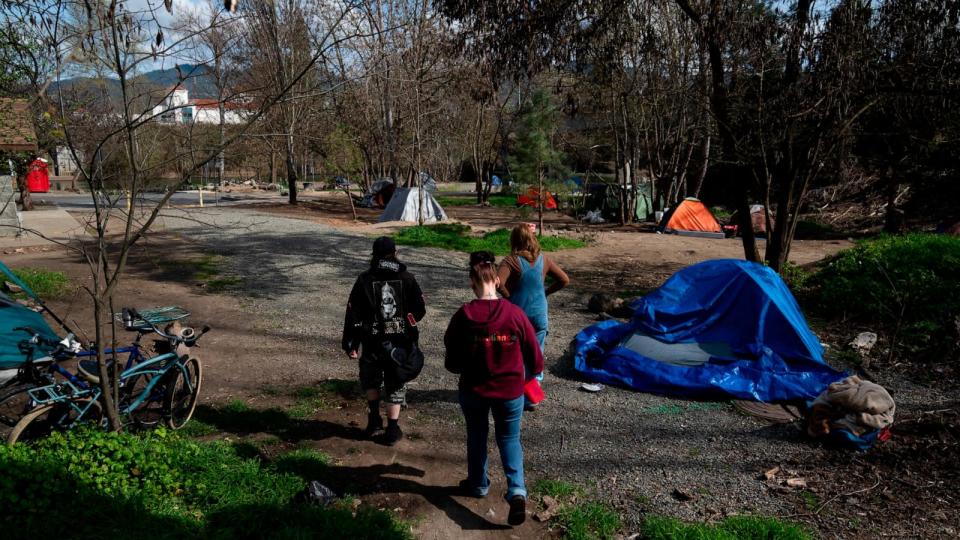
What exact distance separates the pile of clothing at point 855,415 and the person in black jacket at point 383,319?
10.4ft

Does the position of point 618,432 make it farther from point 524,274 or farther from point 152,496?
point 152,496

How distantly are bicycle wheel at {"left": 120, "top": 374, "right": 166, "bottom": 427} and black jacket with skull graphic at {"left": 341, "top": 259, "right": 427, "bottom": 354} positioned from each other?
1.56 meters

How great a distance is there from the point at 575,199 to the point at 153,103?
860 inches

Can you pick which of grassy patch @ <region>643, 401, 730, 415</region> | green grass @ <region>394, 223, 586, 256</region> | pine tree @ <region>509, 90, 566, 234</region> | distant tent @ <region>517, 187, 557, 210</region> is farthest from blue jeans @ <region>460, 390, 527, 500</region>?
distant tent @ <region>517, 187, 557, 210</region>

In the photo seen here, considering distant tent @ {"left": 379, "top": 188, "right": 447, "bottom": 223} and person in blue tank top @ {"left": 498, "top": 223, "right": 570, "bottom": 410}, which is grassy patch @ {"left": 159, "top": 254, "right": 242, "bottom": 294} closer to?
person in blue tank top @ {"left": 498, "top": 223, "right": 570, "bottom": 410}

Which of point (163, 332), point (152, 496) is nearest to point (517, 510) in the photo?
point (152, 496)

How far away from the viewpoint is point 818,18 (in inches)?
361

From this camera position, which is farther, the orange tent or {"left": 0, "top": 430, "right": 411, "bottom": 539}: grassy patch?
the orange tent

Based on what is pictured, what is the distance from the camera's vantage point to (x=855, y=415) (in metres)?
4.62

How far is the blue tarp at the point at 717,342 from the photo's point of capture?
5828 millimetres

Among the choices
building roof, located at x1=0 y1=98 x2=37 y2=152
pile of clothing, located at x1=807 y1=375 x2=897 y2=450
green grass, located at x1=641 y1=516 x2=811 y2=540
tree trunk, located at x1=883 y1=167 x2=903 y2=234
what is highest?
building roof, located at x1=0 y1=98 x2=37 y2=152

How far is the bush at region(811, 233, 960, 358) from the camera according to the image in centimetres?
749

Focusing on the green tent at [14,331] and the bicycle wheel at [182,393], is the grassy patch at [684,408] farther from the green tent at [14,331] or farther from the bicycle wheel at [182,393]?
the green tent at [14,331]

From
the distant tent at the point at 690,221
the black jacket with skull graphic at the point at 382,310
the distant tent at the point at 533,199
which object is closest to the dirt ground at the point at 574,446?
the black jacket with skull graphic at the point at 382,310
